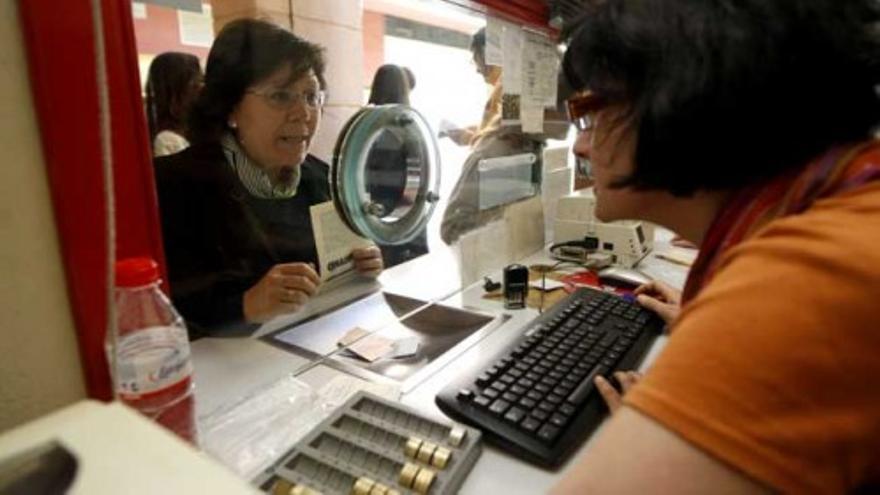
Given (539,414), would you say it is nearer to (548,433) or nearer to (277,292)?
(548,433)

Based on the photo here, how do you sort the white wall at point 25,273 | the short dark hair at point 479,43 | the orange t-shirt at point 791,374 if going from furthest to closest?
the short dark hair at point 479,43 < the white wall at point 25,273 < the orange t-shirt at point 791,374

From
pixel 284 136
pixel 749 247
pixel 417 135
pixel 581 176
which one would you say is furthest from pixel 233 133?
pixel 581 176

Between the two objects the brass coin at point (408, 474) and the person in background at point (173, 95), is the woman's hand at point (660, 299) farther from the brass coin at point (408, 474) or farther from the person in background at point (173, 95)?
the person in background at point (173, 95)

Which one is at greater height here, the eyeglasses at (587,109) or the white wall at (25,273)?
the eyeglasses at (587,109)

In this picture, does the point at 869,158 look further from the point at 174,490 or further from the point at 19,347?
the point at 19,347

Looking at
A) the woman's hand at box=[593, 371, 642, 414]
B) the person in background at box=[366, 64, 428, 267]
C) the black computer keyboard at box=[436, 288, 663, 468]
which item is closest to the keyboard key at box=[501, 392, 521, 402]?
the black computer keyboard at box=[436, 288, 663, 468]

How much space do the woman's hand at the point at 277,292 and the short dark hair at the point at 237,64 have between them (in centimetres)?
33

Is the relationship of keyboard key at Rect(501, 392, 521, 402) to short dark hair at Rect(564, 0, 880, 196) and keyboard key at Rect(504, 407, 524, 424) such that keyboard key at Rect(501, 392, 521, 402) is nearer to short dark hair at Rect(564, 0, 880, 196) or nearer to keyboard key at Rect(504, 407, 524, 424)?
keyboard key at Rect(504, 407, 524, 424)

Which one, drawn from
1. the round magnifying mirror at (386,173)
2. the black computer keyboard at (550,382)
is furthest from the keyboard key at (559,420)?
the round magnifying mirror at (386,173)

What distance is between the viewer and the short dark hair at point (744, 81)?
51 centimetres

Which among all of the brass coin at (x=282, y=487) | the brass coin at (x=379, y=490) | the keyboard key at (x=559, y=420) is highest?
the brass coin at (x=379, y=490)

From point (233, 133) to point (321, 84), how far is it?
226mm

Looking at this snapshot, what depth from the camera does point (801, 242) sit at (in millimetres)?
397

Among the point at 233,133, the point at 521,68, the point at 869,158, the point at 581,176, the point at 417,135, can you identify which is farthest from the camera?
the point at 581,176
